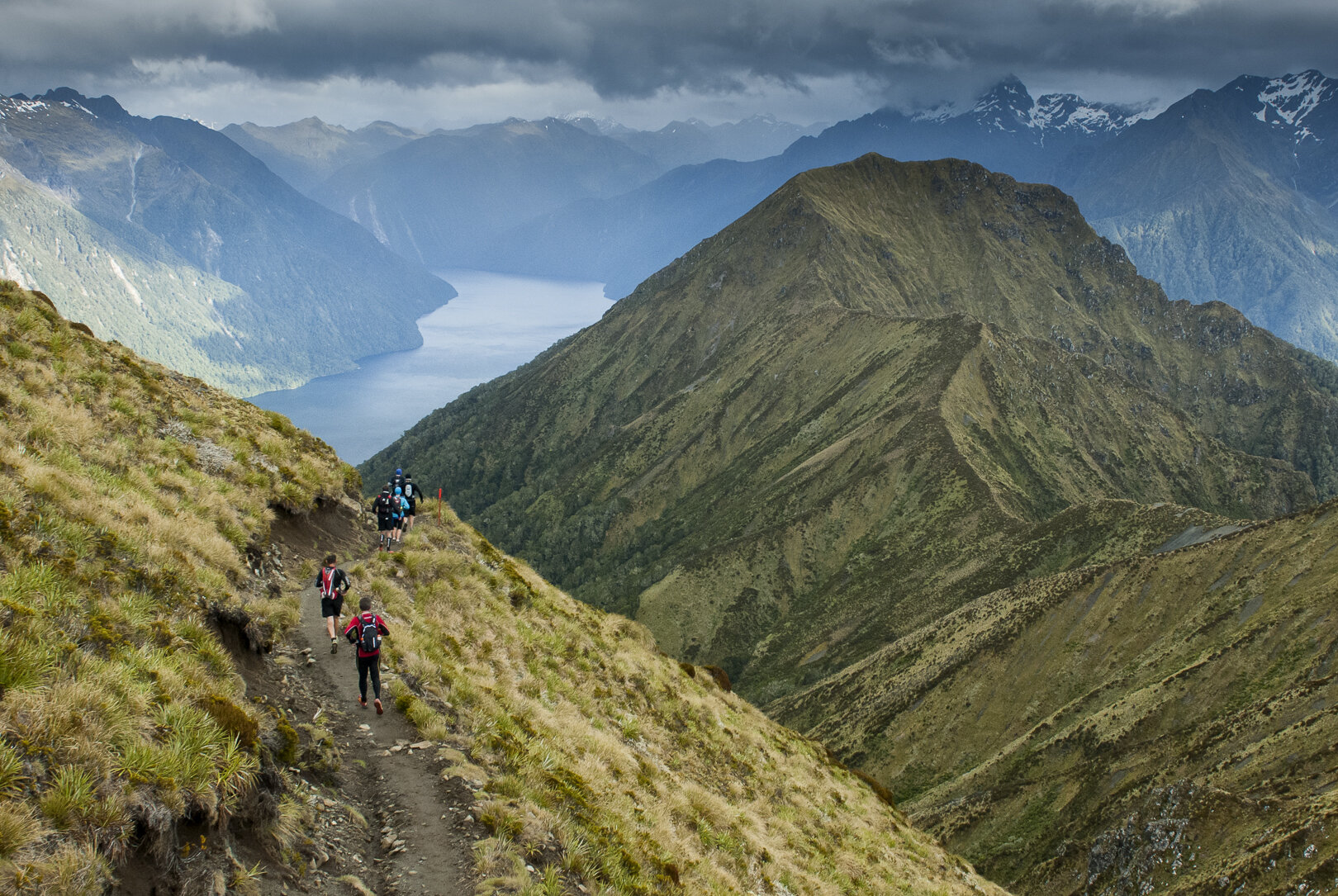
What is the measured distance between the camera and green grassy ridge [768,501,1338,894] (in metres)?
46.5

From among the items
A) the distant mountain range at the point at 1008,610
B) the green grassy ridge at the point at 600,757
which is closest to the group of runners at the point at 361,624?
the green grassy ridge at the point at 600,757

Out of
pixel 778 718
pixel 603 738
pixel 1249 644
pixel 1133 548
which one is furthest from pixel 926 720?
pixel 603 738

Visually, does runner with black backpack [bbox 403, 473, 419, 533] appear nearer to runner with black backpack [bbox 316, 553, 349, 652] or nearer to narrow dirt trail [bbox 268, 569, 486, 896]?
runner with black backpack [bbox 316, 553, 349, 652]

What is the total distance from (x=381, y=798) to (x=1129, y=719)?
2701 inches

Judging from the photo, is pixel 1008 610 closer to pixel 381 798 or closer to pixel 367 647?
pixel 367 647

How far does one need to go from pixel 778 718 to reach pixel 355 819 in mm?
96898

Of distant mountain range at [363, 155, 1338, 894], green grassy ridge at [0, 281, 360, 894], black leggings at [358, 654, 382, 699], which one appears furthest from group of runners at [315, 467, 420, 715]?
distant mountain range at [363, 155, 1338, 894]

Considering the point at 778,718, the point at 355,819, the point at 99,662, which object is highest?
the point at 99,662

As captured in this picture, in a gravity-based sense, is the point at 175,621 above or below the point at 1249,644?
above

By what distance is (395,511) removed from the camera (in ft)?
102

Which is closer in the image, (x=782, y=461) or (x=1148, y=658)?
(x=1148, y=658)

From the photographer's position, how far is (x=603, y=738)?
78.1ft

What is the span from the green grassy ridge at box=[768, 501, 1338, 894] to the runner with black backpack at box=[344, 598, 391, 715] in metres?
42.4

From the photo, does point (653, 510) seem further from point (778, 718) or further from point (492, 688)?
point (492, 688)
